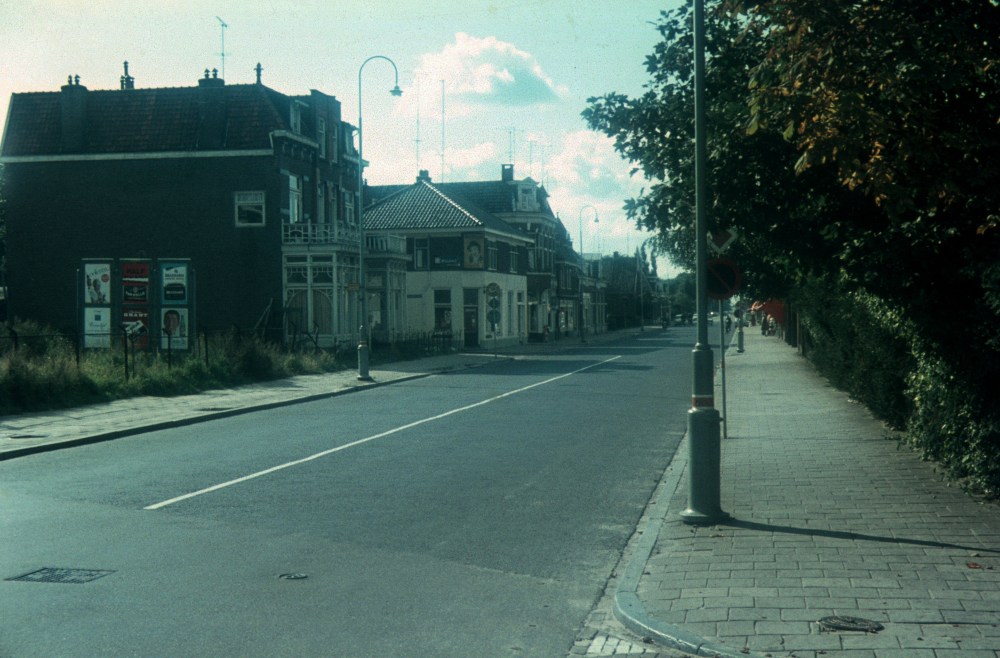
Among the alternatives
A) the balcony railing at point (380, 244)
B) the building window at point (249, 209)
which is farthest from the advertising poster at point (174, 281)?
the balcony railing at point (380, 244)

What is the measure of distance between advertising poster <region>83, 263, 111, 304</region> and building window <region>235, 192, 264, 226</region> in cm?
704

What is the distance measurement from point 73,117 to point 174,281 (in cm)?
1256

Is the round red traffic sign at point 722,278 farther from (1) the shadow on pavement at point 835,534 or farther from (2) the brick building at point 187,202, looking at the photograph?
(2) the brick building at point 187,202

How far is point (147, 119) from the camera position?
133ft

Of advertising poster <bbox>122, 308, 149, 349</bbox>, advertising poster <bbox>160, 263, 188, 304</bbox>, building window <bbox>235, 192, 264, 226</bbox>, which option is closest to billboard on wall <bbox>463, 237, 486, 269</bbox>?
building window <bbox>235, 192, 264, 226</bbox>

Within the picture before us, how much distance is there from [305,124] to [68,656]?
39096mm

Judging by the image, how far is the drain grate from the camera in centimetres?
653

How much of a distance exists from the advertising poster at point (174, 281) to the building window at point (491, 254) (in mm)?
26257

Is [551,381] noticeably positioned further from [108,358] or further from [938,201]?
[938,201]

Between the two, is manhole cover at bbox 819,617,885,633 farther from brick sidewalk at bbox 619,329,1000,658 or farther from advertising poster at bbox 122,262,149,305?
advertising poster at bbox 122,262,149,305

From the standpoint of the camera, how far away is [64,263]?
133 feet

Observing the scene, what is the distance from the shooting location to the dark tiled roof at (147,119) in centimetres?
3928

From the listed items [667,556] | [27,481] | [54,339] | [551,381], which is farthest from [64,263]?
[667,556]

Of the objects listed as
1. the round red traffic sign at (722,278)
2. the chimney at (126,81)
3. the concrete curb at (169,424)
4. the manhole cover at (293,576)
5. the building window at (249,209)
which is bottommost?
the concrete curb at (169,424)
